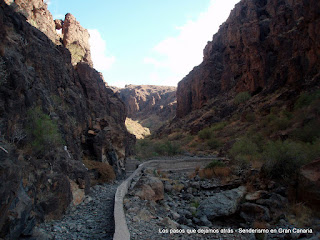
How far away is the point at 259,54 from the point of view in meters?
42.4

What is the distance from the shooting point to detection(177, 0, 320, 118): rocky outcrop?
2983cm

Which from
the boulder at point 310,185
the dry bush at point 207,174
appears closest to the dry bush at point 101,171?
the dry bush at point 207,174

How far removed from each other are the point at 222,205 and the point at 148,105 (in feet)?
395

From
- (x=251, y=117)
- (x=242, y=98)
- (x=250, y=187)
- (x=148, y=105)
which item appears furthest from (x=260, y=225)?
(x=148, y=105)

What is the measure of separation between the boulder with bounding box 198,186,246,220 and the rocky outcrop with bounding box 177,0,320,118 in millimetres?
24665

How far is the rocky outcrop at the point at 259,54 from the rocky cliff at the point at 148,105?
3825 cm

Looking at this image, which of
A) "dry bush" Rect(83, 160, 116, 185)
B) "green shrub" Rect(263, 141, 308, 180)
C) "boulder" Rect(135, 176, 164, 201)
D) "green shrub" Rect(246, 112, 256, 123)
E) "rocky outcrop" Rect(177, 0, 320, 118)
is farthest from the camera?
"green shrub" Rect(246, 112, 256, 123)

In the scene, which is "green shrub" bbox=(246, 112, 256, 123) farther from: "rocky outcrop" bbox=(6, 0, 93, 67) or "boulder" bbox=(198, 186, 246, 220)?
"rocky outcrop" bbox=(6, 0, 93, 67)

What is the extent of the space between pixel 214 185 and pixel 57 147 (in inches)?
312

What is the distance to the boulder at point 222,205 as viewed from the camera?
7.62 meters

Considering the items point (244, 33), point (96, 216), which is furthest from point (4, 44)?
point (244, 33)

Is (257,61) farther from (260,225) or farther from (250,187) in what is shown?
(260,225)

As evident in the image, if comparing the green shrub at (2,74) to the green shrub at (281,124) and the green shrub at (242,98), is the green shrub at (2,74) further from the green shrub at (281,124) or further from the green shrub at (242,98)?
the green shrub at (242,98)

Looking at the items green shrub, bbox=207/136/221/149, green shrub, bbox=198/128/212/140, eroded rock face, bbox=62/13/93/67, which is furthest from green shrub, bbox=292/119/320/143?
eroded rock face, bbox=62/13/93/67
